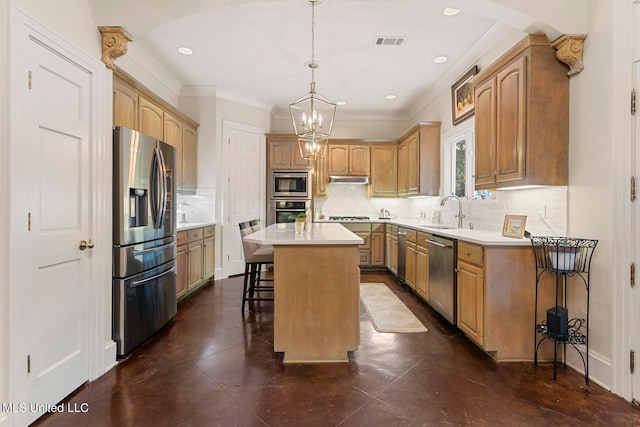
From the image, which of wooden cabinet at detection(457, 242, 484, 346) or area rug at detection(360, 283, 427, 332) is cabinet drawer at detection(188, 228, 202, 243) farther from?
wooden cabinet at detection(457, 242, 484, 346)

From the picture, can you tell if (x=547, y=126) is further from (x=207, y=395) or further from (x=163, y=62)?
(x=163, y=62)

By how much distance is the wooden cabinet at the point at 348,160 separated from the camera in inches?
227

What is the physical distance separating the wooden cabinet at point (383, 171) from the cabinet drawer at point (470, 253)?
309 cm

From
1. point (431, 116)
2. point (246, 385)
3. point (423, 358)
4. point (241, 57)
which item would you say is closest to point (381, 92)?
point (431, 116)

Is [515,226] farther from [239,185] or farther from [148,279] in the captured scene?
[239,185]

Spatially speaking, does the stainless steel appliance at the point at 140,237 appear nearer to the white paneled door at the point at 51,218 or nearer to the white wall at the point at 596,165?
the white paneled door at the point at 51,218

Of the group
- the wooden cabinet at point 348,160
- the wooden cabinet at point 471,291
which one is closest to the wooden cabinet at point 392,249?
the wooden cabinet at point 348,160

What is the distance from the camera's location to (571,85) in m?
2.29

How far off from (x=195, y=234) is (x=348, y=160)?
304 cm

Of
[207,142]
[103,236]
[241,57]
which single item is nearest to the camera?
[103,236]

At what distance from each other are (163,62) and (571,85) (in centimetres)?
434

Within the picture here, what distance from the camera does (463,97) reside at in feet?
12.5

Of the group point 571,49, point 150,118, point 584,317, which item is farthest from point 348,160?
point 584,317

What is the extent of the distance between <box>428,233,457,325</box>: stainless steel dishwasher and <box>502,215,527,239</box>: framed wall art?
43 cm
